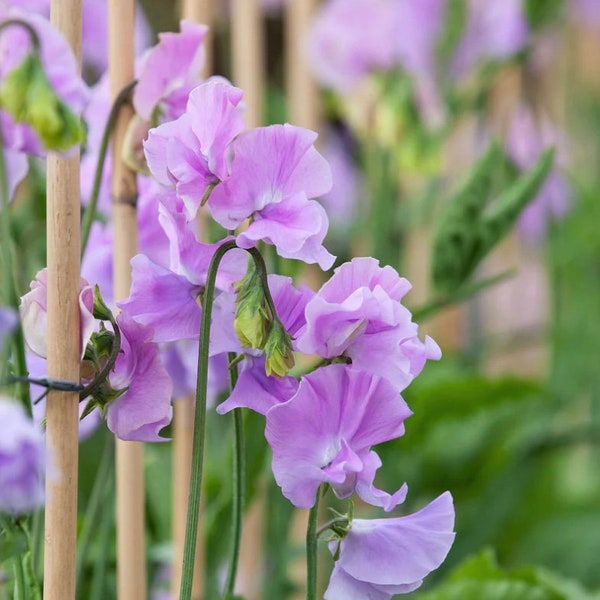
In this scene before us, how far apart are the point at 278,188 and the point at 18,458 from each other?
153 millimetres

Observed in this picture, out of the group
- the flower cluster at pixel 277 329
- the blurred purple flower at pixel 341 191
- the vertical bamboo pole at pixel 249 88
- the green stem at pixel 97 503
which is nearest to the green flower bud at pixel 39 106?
the flower cluster at pixel 277 329

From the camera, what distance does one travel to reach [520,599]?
28.3 inches

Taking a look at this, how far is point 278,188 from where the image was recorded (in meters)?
0.43

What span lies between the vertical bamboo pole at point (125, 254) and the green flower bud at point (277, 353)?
16 cm

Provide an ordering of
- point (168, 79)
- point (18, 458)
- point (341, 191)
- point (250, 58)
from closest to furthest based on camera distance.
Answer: point (18, 458) < point (168, 79) < point (250, 58) < point (341, 191)

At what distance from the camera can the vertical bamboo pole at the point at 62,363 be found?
44 centimetres

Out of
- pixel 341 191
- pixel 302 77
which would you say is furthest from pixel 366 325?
pixel 341 191

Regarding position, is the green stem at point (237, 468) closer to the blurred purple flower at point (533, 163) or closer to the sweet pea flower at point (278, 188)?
the sweet pea flower at point (278, 188)

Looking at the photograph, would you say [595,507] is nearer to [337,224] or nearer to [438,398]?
[438,398]

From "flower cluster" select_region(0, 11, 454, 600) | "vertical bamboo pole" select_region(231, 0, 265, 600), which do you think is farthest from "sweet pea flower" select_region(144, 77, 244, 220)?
"vertical bamboo pole" select_region(231, 0, 265, 600)

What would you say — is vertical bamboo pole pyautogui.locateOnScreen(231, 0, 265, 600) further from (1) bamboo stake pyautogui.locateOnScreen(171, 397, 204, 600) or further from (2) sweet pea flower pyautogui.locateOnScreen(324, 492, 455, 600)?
(2) sweet pea flower pyautogui.locateOnScreen(324, 492, 455, 600)

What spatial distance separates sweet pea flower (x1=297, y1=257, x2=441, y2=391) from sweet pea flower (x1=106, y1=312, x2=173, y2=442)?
0.06 metres

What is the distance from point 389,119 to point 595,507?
1.55 ft

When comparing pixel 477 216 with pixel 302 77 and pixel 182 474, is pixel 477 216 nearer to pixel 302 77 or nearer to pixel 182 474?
pixel 182 474
